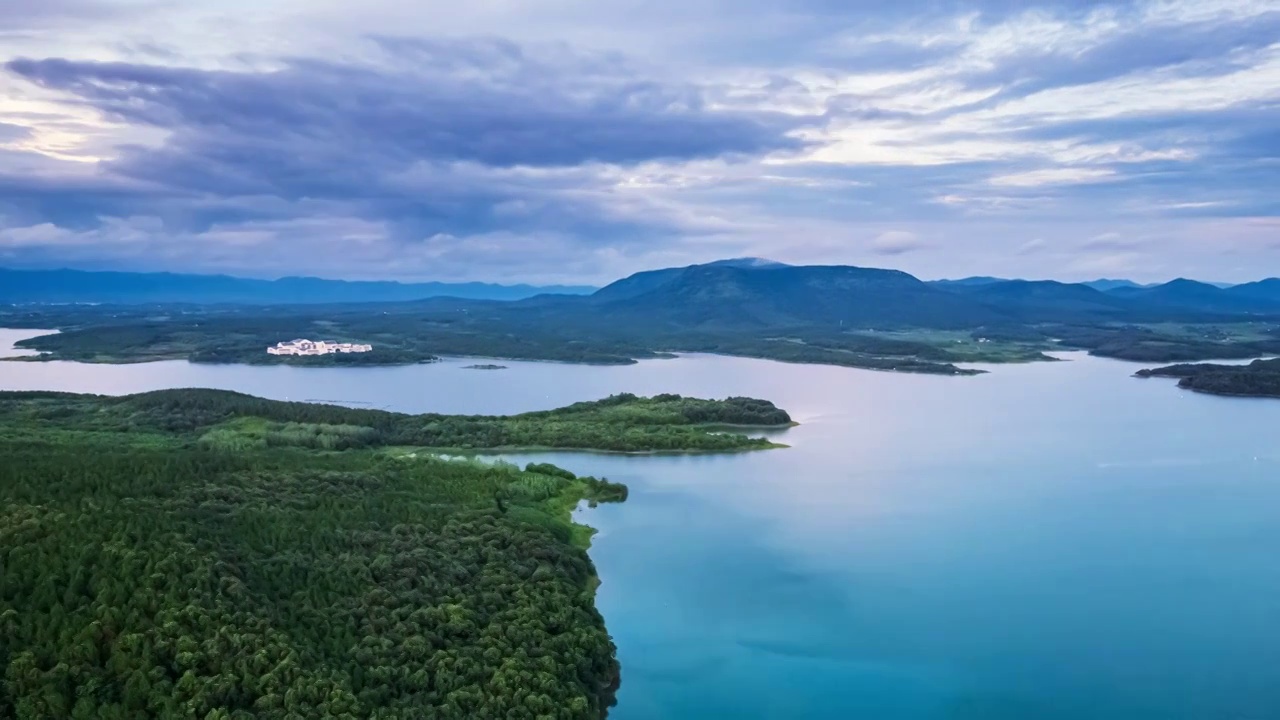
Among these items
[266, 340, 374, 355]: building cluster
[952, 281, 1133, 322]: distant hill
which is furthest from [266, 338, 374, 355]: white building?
[952, 281, 1133, 322]: distant hill

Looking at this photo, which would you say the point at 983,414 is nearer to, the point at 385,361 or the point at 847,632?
the point at 847,632

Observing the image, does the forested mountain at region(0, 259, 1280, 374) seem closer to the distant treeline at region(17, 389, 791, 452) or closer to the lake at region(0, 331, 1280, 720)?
the distant treeline at region(17, 389, 791, 452)

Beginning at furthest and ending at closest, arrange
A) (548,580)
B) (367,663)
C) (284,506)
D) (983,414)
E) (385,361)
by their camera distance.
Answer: (385,361)
(983,414)
(284,506)
(548,580)
(367,663)

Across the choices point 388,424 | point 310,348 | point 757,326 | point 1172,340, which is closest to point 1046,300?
point 757,326

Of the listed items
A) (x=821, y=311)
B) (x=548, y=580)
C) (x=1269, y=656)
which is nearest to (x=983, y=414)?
(x=1269, y=656)

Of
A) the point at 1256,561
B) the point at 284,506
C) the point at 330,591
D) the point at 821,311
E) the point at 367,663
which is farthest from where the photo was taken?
the point at 821,311

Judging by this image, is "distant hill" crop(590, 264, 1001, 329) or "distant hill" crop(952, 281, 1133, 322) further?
"distant hill" crop(952, 281, 1133, 322)

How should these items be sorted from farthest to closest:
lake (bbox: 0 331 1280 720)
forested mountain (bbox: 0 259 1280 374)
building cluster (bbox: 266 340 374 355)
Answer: forested mountain (bbox: 0 259 1280 374) → building cluster (bbox: 266 340 374 355) → lake (bbox: 0 331 1280 720)
